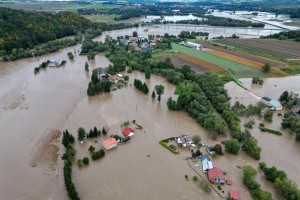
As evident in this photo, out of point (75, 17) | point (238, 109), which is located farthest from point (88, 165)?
point (75, 17)

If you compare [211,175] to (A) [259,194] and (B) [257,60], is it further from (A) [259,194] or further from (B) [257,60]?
(B) [257,60]

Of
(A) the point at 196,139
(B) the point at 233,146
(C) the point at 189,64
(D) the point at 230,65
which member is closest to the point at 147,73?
(C) the point at 189,64

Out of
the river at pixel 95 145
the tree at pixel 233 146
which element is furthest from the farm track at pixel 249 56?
the tree at pixel 233 146

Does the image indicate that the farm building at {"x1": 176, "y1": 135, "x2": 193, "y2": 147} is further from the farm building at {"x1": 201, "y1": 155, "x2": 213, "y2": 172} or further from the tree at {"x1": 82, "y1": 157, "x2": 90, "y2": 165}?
the tree at {"x1": 82, "y1": 157, "x2": 90, "y2": 165}

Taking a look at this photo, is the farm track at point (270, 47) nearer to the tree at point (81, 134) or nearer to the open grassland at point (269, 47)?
the open grassland at point (269, 47)

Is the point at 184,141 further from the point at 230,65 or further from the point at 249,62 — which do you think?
the point at 249,62

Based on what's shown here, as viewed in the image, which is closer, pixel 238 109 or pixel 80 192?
pixel 80 192

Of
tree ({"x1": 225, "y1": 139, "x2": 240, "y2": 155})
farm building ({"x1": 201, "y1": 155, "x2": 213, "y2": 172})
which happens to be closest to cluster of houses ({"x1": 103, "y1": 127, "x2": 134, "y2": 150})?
farm building ({"x1": 201, "y1": 155, "x2": 213, "y2": 172})

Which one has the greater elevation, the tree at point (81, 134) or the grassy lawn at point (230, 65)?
the grassy lawn at point (230, 65)
